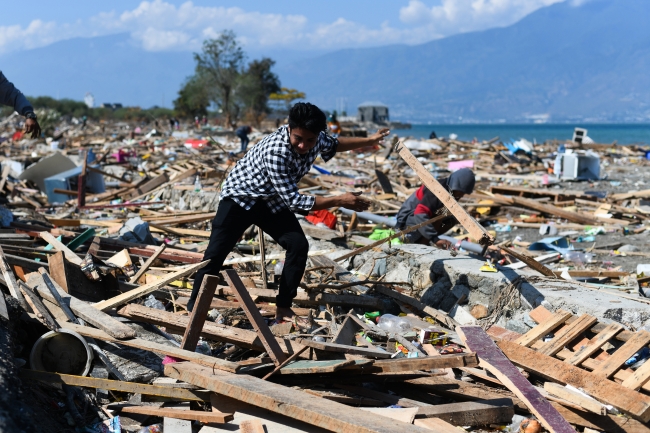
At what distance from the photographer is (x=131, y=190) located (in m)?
11.8

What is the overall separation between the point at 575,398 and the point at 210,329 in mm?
2149

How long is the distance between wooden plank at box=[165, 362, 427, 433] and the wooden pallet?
128 cm

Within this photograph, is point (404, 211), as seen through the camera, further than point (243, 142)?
No

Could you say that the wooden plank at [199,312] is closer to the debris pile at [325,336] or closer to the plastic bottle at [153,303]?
the debris pile at [325,336]

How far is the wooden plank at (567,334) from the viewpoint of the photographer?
407 centimetres

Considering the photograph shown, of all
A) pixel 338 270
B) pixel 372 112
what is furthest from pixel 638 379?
pixel 372 112

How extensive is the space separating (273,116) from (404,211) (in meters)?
59.3

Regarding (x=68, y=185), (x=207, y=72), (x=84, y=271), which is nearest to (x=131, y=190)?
(x=68, y=185)

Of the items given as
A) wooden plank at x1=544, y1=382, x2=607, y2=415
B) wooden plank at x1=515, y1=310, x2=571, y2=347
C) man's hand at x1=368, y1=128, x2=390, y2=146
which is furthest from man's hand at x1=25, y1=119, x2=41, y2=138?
wooden plank at x1=544, y1=382, x2=607, y2=415

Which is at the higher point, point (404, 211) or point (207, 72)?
point (207, 72)

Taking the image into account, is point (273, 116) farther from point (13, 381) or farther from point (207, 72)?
point (13, 381)

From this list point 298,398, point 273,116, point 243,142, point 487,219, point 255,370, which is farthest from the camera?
point 273,116

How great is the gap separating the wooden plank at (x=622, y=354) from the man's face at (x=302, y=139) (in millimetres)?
2153

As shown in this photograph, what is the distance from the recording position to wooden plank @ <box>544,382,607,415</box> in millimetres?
3282
